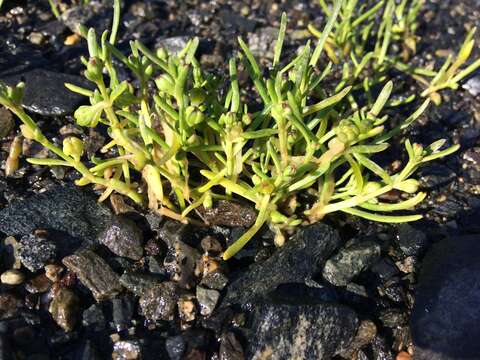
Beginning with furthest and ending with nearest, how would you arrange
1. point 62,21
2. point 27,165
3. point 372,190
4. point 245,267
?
point 62,21
point 27,165
point 245,267
point 372,190

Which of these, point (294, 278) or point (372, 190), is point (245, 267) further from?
point (372, 190)

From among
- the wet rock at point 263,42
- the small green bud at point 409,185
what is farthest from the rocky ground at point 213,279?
the wet rock at point 263,42

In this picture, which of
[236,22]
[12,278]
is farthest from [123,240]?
[236,22]

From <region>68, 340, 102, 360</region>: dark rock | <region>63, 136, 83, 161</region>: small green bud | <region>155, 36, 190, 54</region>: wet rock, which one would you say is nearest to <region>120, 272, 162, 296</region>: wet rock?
<region>68, 340, 102, 360</region>: dark rock

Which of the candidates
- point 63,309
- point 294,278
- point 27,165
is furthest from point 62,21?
point 294,278

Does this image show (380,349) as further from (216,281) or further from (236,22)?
(236,22)

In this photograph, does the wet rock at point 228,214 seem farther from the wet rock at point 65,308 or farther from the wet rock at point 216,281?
the wet rock at point 65,308
